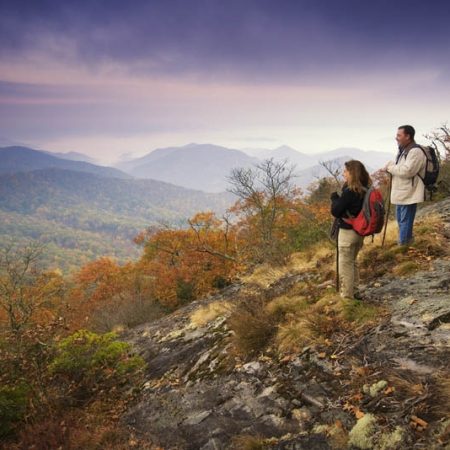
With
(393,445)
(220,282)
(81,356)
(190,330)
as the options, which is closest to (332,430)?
(393,445)

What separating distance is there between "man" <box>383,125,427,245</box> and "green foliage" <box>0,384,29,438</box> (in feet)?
27.5

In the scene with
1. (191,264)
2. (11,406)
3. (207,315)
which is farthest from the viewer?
(191,264)

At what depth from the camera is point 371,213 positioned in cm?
572

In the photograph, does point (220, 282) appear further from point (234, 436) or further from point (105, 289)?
point (234, 436)

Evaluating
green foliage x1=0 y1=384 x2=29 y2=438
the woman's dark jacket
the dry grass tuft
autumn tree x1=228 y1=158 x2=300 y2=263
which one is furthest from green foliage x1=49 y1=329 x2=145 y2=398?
autumn tree x1=228 y1=158 x2=300 y2=263

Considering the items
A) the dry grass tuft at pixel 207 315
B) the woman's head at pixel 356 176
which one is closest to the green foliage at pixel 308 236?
the dry grass tuft at pixel 207 315

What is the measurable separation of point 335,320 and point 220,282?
23.6 m

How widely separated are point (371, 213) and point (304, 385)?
282 cm

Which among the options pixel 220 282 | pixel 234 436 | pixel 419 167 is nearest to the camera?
pixel 234 436

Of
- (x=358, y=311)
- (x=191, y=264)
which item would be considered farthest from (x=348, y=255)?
(x=191, y=264)

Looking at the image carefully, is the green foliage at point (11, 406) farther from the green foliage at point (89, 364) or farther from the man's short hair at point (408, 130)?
the man's short hair at point (408, 130)

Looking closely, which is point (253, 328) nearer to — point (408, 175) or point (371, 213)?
point (371, 213)

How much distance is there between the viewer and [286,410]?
15.3 ft

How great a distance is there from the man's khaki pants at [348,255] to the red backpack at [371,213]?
11.5 inches
